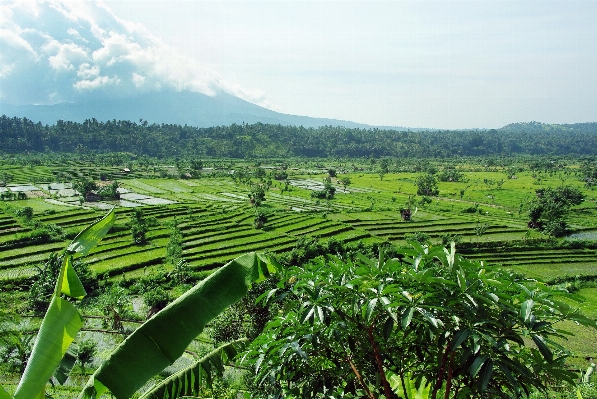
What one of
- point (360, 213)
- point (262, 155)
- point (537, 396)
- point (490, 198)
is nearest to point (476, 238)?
point (360, 213)

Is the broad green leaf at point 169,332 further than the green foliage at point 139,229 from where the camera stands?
No

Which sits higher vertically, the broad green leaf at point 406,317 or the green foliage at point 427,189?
the broad green leaf at point 406,317

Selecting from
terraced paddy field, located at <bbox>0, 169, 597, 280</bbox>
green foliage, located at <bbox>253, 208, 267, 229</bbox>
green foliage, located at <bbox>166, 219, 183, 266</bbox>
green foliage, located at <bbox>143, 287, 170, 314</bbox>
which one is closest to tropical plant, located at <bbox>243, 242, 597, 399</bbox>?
terraced paddy field, located at <bbox>0, 169, 597, 280</bbox>

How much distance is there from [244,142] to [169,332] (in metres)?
139

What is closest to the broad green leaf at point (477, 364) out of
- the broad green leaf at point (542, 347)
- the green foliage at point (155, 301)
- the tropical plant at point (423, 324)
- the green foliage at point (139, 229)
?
the tropical plant at point (423, 324)

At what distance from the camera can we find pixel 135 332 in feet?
12.4

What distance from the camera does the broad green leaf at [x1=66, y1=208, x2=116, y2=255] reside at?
416cm

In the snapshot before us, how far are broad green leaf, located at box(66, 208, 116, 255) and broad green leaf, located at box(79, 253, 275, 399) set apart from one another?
111 centimetres

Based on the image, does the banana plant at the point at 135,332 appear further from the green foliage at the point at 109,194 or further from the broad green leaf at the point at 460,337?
the green foliage at the point at 109,194

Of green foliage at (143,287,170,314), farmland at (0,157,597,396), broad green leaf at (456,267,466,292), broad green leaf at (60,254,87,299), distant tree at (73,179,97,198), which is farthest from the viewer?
A: distant tree at (73,179,97,198)

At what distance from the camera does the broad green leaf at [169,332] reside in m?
3.62

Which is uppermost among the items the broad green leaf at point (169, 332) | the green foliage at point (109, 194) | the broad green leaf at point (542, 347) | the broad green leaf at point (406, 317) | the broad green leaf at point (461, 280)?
the broad green leaf at point (461, 280)

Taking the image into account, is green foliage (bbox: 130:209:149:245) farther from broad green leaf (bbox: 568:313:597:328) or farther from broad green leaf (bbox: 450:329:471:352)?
broad green leaf (bbox: 568:313:597:328)

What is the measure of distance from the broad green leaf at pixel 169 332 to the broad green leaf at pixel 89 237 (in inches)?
43.9
